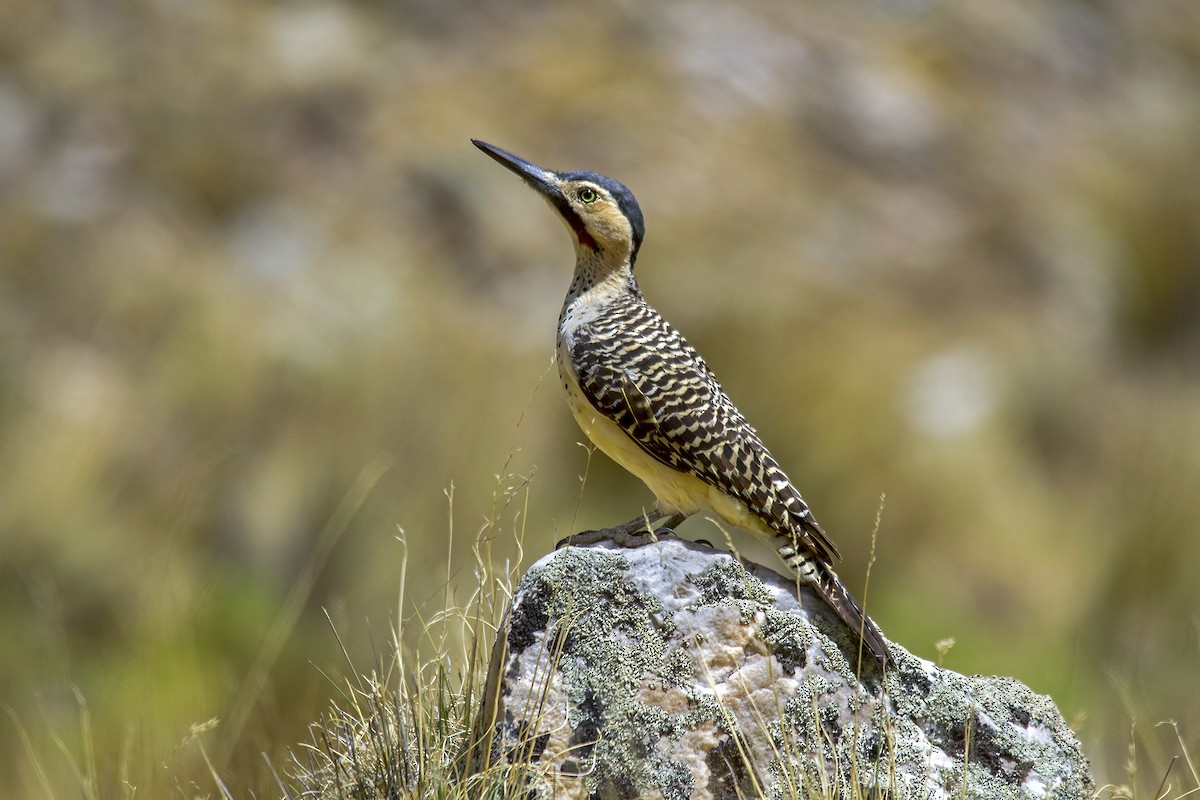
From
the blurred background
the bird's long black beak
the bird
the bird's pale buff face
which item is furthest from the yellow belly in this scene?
the bird's long black beak

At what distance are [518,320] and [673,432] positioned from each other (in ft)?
29.9

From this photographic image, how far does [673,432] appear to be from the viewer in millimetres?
4172

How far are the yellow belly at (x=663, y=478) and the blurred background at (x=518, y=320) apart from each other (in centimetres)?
50

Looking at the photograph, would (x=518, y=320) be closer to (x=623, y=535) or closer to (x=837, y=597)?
(x=623, y=535)

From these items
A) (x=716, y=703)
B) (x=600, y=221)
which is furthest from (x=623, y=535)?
(x=600, y=221)

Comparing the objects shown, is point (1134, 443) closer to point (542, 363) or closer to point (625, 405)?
point (542, 363)

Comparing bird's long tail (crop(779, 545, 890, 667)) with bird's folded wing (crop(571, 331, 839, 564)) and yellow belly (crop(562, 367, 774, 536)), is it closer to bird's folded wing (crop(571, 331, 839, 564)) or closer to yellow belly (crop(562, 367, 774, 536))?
bird's folded wing (crop(571, 331, 839, 564))

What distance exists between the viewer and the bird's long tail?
148 inches

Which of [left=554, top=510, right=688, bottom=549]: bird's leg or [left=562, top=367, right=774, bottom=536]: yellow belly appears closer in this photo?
[left=554, top=510, right=688, bottom=549]: bird's leg

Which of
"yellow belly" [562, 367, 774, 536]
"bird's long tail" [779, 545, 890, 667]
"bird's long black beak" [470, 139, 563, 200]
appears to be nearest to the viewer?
"bird's long tail" [779, 545, 890, 667]

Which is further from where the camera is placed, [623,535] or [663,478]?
[663,478]

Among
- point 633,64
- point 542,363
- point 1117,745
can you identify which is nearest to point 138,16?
point 633,64

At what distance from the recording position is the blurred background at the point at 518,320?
8.04 m

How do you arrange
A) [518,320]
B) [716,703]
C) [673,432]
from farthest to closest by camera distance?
1. [518,320]
2. [673,432]
3. [716,703]
